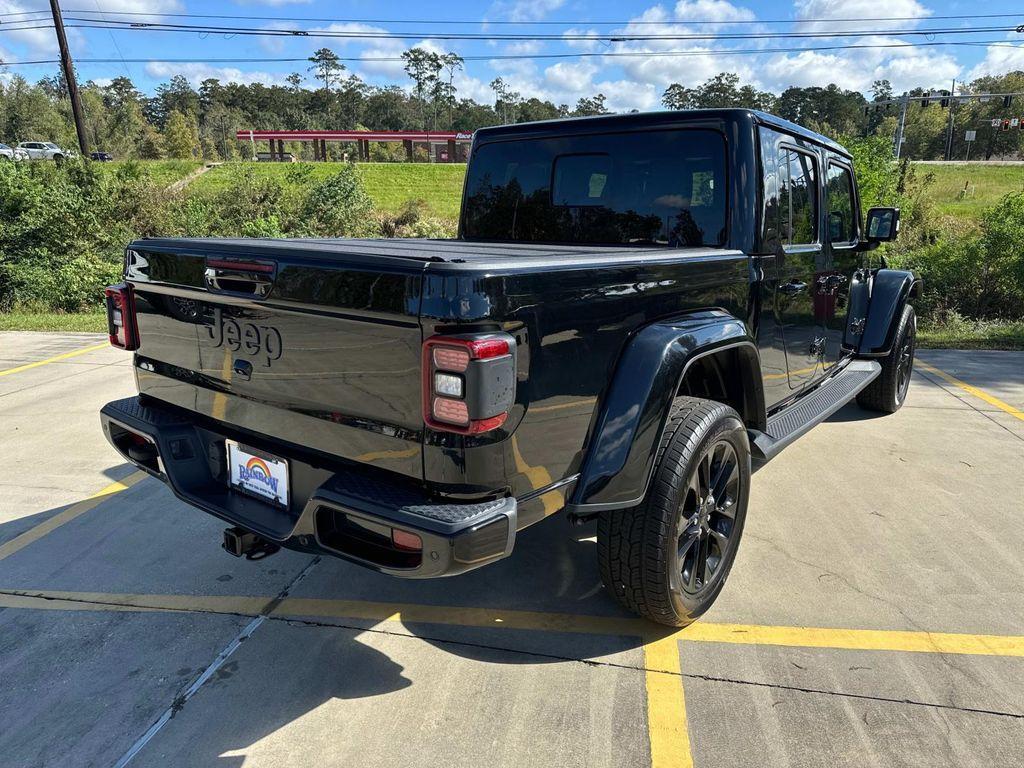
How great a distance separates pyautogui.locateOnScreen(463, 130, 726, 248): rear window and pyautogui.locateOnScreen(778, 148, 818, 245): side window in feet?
1.77

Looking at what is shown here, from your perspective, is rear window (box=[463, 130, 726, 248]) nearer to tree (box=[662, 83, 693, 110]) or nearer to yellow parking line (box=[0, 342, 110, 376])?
yellow parking line (box=[0, 342, 110, 376])

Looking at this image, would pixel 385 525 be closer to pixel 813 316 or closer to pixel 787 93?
pixel 813 316

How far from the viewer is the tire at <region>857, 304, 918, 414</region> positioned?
Result: 17.6 feet

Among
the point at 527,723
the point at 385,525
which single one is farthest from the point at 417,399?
the point at 527,723

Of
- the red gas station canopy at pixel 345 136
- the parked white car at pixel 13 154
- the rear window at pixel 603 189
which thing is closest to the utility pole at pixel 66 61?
the parked white car at pixel 13 154

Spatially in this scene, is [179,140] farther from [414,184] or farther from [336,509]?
[336,509]

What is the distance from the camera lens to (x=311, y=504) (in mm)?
2051

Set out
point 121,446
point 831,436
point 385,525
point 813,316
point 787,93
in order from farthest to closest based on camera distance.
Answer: point 787,93 < point 831,436 < point 813,316 < point 121,446 < point 385,525

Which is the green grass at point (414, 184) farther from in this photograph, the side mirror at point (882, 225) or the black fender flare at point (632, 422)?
the black fender flare at point (632, 422)

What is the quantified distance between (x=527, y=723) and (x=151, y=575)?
6.49ft

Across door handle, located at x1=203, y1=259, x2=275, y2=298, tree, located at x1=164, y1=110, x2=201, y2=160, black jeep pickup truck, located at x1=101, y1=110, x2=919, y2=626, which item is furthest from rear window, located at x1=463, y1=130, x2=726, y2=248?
tree, located at x1=164, y1=110, x2=201, y2=160

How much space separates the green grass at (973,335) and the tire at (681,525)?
281 inches

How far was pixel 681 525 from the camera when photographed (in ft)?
8.57

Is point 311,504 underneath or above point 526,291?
underneath
